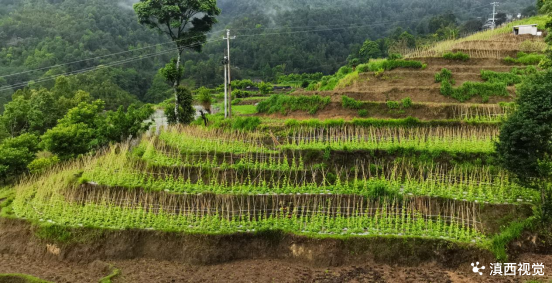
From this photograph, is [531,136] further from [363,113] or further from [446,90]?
[446,90]

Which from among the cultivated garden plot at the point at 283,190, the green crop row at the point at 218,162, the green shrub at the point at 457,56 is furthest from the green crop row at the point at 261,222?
the green shrub at the point at 457,56

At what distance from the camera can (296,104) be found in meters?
19.3

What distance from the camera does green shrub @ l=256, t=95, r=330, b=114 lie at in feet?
61.8

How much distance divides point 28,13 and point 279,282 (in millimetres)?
48237

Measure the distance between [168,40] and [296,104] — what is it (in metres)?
37.6

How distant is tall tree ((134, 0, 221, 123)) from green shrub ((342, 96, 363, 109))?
7.03m

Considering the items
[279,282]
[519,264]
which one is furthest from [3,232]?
[519,264]

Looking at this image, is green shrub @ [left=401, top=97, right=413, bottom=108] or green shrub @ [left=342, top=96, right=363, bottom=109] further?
green shrub @ [left=342, top=96, right=363, bottom=109]

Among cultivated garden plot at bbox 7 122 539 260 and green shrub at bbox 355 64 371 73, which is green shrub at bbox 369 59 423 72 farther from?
cultivated garden plot at bbox 7 122 539 260

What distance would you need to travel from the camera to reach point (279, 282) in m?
8.18

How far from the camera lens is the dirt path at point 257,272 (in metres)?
8.19

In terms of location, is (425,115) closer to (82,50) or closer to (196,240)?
(196,240)

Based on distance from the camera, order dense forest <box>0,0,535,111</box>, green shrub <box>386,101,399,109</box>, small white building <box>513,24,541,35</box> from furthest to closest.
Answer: dense forest <box>0,0,535,111</box>
small white building <box>513,24,541,35</box>
green shrub <box>386,101,399,109</box>

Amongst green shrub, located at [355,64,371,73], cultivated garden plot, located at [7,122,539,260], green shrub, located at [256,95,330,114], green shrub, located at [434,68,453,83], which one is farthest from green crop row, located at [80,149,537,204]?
green shrub, located at [355,64,371,73]
